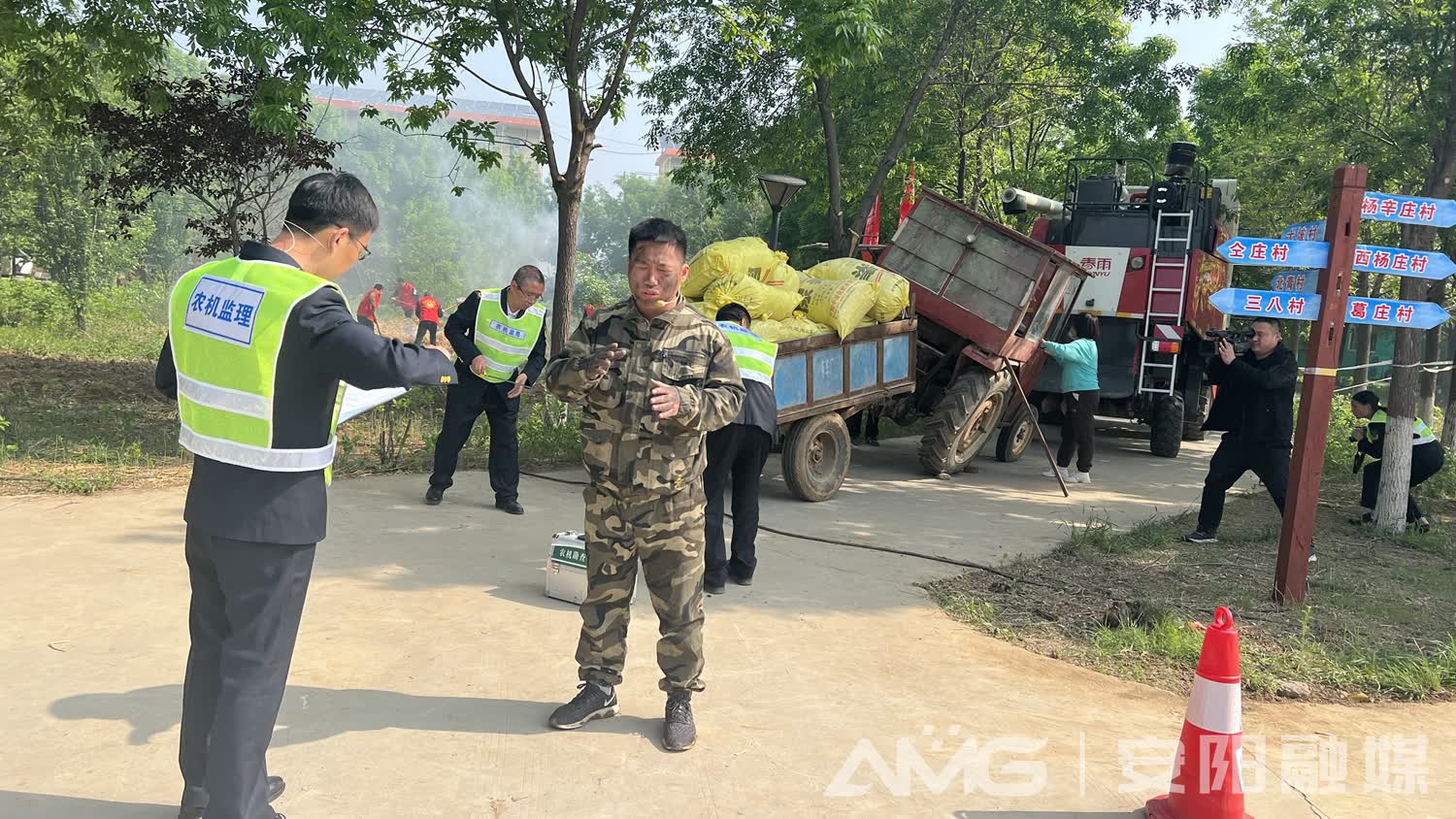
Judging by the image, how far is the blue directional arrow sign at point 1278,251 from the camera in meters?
5.54

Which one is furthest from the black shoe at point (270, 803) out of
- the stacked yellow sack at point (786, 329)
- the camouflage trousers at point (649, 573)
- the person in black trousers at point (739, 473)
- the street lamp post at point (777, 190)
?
the street lamp post at point (777, 190)

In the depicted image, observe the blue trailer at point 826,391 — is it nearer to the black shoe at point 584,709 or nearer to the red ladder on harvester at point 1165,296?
the red ladder on harvester at point 1165,296

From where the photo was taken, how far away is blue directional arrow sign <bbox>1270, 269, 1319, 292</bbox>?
5.71 meters

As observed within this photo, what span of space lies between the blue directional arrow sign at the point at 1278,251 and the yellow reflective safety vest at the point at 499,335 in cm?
420

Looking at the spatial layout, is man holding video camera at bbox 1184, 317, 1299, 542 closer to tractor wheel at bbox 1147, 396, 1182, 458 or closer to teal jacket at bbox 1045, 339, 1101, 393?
teal jacket at bbox 1045, 339, 1101, 393

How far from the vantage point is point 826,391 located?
8227 millimetres

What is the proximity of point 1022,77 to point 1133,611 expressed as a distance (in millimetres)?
13451

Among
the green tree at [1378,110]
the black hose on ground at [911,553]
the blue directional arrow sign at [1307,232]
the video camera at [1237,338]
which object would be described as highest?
the green tree at [1378,110]

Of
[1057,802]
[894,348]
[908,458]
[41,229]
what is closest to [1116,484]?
[908,458]

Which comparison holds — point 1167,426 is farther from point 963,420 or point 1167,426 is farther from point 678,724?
point 678,724

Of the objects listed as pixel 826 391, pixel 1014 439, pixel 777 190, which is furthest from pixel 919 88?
pixel 826 391

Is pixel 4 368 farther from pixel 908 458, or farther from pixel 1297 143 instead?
pixel 1297 143

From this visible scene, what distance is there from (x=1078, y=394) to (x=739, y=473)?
18.5 ft

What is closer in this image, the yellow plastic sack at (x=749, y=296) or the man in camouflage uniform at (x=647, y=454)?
the man in camouflage uniform at (x=647, y=454)
